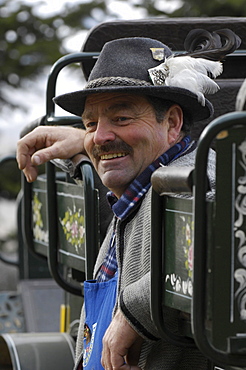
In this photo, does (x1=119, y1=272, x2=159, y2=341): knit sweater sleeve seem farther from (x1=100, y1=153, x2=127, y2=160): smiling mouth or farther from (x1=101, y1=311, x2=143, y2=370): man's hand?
(x1=100, y1=153, x2=127, y2=160): smiling mouth

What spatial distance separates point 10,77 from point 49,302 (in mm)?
6607

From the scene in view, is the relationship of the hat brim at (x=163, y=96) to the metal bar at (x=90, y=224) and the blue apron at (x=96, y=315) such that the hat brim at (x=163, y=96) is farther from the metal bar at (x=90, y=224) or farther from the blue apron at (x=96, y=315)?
the blue apron at (x=96, y=315)

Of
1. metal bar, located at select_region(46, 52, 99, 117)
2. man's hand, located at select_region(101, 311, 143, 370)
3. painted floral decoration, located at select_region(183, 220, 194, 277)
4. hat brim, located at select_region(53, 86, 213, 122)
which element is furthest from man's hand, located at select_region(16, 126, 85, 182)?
painted floral decoration, located at select_region(183, 220, 194, 277)

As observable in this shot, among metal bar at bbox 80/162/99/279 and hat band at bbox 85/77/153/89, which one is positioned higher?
hat band at bbox 85/77/153/89

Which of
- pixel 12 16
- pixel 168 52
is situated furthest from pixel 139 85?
pixel 12 16

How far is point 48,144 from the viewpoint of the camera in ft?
10.6

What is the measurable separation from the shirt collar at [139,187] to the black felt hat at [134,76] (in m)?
0.15

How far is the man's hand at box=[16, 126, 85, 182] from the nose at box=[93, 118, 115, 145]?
528mm

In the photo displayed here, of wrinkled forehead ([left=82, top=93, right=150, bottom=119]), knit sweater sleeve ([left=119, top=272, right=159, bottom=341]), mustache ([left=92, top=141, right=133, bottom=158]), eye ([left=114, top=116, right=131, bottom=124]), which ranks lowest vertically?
knit sweater sleeve ([left=119, top=272, right=159, bottom=341])

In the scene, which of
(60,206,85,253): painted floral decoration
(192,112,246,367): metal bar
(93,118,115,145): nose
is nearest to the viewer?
(192,112,246,367): metal bar

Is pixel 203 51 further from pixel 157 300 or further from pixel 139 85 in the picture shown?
pixel 157 300

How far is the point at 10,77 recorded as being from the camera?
459 inches

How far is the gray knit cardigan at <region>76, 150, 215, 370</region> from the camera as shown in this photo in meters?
2.25

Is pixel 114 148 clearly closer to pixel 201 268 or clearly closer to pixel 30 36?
pixel 201 268
